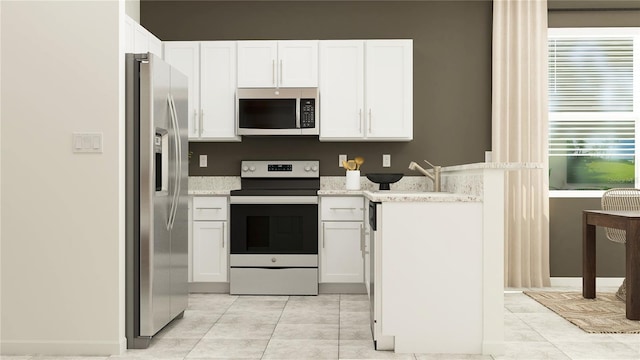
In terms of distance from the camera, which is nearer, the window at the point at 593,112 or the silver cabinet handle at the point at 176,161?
the silver cabinet handle at the point at 176,161

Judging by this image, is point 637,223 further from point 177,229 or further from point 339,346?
point 177,229

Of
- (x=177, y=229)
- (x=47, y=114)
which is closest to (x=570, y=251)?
(x=177, y=229)

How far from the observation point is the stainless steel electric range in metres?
4.75

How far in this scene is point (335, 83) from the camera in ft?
16.4

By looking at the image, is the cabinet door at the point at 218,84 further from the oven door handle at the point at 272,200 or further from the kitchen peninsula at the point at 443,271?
the kitchen peninsula at the point at 443,271

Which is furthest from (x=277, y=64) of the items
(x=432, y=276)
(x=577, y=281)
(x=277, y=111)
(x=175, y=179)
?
(x=577, y=281)

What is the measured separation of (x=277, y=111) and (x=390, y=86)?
1.02 metres

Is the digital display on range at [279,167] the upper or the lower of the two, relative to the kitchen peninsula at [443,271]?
upper

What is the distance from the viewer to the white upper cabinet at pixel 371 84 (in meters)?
4.97

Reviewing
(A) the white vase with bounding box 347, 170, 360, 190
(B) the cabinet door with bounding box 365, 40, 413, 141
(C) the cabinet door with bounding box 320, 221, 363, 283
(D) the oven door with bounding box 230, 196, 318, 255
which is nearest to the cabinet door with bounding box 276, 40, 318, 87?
(B) the cabinet door with bounding box 365, 40, 413, 141

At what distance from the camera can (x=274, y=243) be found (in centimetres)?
475

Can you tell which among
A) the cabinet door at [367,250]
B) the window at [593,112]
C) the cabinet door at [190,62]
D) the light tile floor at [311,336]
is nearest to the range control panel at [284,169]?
the cabinet door at [190,62]

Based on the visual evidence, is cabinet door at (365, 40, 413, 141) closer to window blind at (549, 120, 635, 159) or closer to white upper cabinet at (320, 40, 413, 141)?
white upper cabinet at (320, 40, 413, 141)

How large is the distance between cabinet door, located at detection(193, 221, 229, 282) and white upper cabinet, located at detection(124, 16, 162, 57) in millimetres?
1510
